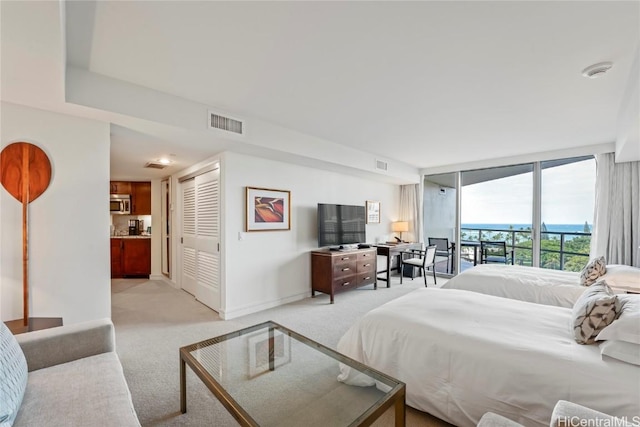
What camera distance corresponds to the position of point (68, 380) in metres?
1.41

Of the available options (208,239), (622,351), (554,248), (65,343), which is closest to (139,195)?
(208,239)

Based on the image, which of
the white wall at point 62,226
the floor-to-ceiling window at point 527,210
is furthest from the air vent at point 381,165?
the white wall at point 62,226

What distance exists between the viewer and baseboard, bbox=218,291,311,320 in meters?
3.55

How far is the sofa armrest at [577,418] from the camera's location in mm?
1023

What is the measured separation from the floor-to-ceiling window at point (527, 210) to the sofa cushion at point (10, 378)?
632 centimetres

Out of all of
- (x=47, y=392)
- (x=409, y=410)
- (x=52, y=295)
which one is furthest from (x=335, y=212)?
(x=47, y=392)

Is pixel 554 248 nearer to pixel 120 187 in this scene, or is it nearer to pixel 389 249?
pixel 389 249

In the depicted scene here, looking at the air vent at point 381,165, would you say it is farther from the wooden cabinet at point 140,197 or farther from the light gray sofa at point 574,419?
the wooden cabinet at point 140,197

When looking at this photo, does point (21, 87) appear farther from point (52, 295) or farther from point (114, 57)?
point (52, 295)

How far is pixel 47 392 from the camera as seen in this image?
1310 mm

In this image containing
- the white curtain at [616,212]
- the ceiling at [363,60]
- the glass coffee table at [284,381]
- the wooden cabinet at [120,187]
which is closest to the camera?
the glass coffee table at [284,381]

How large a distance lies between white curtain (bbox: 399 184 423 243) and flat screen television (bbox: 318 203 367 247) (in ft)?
5.66

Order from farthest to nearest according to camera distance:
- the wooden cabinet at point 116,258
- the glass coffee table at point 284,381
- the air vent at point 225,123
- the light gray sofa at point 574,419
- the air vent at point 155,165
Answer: the wooden cabinet at point 116,258 < the air vent at point 155,165 < the air vent at point 225,123 < the glass coffee table at point 284,381 < the light gray sofa at point 574,419

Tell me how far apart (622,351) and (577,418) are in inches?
26.0
